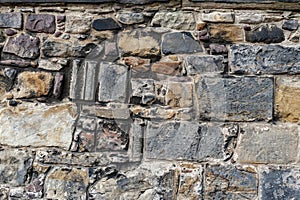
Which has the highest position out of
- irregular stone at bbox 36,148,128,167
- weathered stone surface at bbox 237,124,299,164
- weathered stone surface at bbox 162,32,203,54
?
weathered stone surface at bbox 162,32,203,54

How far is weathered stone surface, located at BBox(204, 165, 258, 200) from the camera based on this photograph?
7.24ft

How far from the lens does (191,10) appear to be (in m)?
2.34

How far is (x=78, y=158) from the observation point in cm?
229

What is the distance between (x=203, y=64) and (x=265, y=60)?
0.31 metres

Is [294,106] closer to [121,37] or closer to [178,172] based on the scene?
[178,172]

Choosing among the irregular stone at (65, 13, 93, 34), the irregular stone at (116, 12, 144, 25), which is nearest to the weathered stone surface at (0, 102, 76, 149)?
the irregular stone at (65, 13, 93, 34)

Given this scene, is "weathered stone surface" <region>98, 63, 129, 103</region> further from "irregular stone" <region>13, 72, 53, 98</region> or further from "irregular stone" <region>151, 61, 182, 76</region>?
"irregular stone" <region>13, 72, 53, 98</region>

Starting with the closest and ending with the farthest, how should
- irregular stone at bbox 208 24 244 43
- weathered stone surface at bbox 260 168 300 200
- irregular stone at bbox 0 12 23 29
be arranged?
1. weathered stone surface at bbox 260 168 300 200
2. irregular stone at bbox 208 24 244 43
3. irregular stone at bbox 0 12 23 29

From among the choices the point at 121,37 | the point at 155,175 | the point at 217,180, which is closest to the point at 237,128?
the point at 217,180

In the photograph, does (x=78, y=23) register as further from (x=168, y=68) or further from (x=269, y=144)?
(x=269, y=144)

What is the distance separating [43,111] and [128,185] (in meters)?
0.57

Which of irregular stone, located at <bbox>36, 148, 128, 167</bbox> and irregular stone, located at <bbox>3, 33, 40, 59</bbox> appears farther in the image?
irregular stone, located at <bbox>3, 33, 40, 59</bbox>

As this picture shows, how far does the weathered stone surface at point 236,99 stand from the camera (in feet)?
7.34

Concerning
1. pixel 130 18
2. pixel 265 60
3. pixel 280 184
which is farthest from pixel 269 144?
pixel 130 18
